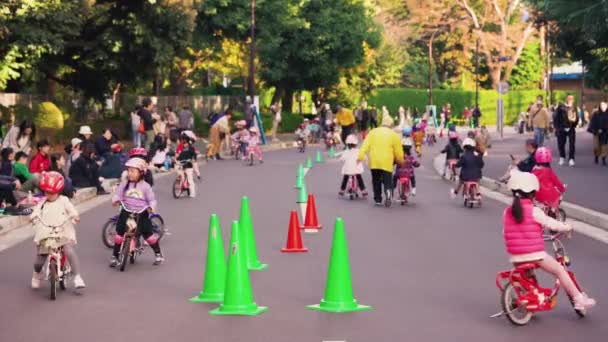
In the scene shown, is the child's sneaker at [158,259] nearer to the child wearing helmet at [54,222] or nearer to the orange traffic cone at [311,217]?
the child wearing helmet at [54,222]

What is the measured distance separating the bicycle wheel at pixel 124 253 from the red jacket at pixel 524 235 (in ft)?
16.5

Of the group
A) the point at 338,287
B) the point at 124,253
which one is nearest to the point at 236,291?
the point at 338,287

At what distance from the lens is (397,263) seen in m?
14.1

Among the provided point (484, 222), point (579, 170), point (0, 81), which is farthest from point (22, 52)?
point (484, 222)

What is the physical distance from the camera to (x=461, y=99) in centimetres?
9694

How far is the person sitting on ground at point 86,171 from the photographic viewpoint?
82.4 ft

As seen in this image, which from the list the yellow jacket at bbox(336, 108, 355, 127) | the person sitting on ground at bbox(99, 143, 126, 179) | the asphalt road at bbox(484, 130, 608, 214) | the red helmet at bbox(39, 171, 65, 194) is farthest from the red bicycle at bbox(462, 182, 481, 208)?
the yellow jacket at bbox(336, 108, 355, 127)

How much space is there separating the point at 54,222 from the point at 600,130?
2390 cm

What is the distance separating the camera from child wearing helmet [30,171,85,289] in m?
12.0

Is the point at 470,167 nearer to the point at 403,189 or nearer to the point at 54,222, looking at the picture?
the point at 403,189

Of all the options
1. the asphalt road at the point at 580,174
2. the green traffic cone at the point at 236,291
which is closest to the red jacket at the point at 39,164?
the asphalt road at the point at 580,174

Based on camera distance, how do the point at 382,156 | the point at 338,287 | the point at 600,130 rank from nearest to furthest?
the point at 338,287 < the point at 382,156 < the point at 600,130

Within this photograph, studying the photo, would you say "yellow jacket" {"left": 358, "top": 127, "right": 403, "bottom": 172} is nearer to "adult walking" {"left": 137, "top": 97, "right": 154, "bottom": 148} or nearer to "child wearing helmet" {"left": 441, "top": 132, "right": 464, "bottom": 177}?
"child wearing helmet" {"left": 441, "top": 132, "right": 464, "bottom": 177}

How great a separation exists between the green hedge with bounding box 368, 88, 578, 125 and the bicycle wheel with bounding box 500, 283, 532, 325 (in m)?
85.2
